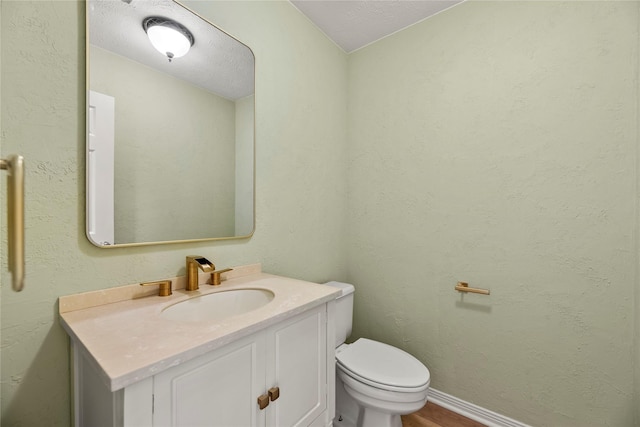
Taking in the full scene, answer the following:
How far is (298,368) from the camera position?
955 mm

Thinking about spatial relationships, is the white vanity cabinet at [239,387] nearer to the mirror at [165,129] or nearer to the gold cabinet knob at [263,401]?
the gold cabinet knob at [263,401]

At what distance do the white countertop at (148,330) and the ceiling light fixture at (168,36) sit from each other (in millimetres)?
945

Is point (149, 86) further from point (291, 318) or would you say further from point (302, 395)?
point (302, 395)

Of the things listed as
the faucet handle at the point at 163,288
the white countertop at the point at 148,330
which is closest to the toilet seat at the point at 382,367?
the white countertop at the point at 148,330

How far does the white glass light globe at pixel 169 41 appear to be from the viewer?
1058 millimetres

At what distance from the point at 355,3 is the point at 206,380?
193cm

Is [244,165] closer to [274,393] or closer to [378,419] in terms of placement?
[274,393]

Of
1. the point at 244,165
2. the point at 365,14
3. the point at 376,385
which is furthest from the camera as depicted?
the point at 365,14

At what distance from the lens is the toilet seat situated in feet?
4.10

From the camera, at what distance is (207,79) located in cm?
124

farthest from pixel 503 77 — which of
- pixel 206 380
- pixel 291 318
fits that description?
pixel 206 380

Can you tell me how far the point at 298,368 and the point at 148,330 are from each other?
500 millimetres

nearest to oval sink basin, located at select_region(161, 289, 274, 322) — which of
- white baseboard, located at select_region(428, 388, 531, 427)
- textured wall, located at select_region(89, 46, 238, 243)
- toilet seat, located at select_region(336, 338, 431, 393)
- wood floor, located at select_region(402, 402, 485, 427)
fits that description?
textured wall, located at select_region(89, 46, 238, 243)

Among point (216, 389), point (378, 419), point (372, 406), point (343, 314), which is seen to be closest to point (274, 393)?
point (216, 389)
